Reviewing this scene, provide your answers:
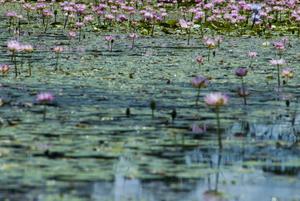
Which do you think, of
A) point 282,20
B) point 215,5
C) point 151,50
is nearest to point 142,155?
point 151,50

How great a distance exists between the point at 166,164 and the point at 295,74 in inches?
219

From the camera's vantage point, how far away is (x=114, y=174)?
196 inches

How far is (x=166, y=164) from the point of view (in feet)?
17.3

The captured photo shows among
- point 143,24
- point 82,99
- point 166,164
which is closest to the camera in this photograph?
point 166,164

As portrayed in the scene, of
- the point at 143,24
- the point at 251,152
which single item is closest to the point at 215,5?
the point at 143,24

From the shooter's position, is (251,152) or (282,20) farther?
(282,20)

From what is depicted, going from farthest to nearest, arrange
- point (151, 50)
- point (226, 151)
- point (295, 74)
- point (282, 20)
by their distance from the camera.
→ point (282, 20) < point (151, 50) < point (295, 74) < point (226, 151)

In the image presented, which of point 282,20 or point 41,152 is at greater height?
point 41,152

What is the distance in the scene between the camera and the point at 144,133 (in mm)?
6293

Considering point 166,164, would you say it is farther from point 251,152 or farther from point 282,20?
point 282,20

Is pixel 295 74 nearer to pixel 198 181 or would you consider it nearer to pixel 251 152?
pixel 251 152

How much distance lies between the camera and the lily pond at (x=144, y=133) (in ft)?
15.4

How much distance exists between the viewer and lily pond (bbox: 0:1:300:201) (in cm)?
470

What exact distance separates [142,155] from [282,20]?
15.9m
